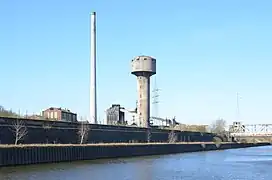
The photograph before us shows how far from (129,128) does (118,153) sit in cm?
2550

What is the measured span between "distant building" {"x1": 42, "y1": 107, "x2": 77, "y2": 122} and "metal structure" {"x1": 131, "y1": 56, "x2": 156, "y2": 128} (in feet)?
78.7

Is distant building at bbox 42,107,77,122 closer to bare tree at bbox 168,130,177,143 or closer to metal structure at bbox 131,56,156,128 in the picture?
metal structure at bbox 131,56,156,128

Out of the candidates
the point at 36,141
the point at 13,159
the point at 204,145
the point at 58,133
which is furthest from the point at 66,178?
the point at 204,145

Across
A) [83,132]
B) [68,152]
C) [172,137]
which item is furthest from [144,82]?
[68,152]

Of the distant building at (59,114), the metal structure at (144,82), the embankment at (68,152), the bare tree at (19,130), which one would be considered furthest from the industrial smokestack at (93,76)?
the metal structure at (144,82)

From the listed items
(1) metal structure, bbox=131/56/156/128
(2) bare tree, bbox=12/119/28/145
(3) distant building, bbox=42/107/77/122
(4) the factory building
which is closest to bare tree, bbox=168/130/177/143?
(1) metal structure, bbox=131/56/156/128

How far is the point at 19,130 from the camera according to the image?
2852 inches

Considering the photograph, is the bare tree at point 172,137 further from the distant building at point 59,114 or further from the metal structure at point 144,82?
the distant building at point 59,114

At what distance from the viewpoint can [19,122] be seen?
72.8 m

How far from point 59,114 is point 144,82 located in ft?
108

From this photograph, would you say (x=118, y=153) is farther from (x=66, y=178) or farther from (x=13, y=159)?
(x=66, y=178)

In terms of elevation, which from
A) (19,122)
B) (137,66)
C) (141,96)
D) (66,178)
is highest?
(137,66)

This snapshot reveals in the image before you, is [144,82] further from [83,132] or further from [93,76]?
[83,132]

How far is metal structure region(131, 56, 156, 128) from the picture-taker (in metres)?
150
